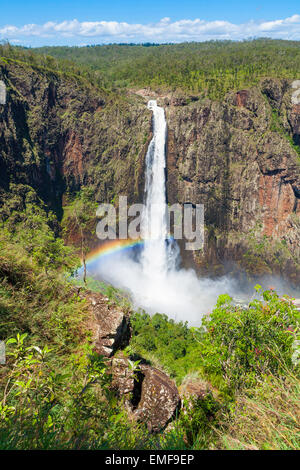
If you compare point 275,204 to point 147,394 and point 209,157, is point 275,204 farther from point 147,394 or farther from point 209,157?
point 147,394

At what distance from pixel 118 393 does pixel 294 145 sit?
39.5 m

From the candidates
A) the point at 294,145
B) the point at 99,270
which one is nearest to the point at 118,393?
the point at 99,270

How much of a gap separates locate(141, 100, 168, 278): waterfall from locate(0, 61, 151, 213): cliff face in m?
1.29

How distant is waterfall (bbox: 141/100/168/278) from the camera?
34.7m

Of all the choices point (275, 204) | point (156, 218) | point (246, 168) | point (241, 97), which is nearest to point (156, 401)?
point (156, 218)

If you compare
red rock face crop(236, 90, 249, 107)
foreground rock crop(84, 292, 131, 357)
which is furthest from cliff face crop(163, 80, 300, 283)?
foreground rock crop(84, 292, 131, 357)

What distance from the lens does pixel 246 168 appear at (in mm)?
36656

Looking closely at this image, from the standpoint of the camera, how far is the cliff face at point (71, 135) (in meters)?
30.2

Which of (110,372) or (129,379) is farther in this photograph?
(129,379)

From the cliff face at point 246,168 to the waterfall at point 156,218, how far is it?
134 cm

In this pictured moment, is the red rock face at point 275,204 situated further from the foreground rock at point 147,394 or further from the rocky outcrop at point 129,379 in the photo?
the foreground rock at point 147,394

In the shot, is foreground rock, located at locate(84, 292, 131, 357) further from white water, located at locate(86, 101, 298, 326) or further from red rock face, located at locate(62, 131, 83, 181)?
red rock face, located at locate(62, 131, 83, 181)

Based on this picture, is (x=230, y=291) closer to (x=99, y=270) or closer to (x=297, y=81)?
(x=99, y=270)

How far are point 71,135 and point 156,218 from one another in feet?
46.9
